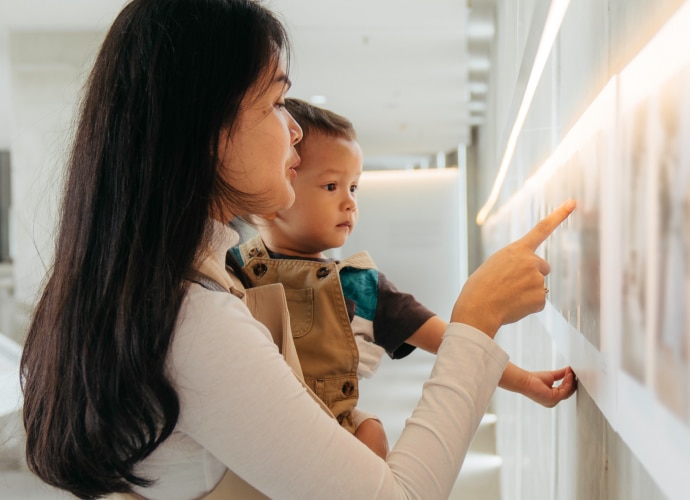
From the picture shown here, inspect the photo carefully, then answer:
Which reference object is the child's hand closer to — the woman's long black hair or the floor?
the woman's long black hair

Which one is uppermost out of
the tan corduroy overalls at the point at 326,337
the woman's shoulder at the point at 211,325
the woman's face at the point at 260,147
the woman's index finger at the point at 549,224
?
the woman's face at the point at 260,147

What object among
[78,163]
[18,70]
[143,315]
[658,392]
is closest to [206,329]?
[143,315]

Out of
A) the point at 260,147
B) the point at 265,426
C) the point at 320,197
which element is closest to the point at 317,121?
the point at 320,197

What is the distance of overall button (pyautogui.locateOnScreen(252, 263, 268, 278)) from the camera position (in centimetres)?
114

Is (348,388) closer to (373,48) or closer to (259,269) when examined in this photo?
(259,269)

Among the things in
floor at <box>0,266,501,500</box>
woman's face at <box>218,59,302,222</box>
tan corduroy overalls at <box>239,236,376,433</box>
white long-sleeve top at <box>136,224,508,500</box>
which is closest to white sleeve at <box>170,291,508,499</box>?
white long-sleeve top at <box>136,224,508,500</box>

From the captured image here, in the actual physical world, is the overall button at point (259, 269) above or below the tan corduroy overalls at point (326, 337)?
above

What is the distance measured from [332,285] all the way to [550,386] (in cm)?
38

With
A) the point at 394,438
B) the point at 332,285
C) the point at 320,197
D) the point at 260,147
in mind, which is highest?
the point at 260,147

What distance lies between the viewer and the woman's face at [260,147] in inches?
26.5

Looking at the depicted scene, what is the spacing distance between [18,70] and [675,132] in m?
4.72

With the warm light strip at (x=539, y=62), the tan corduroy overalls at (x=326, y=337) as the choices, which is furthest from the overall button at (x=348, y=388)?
the warm light strip at (x=539, y=62)

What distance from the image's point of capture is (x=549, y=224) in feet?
2.24

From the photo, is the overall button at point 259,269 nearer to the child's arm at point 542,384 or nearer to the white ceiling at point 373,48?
the child's arm at point 542,384
